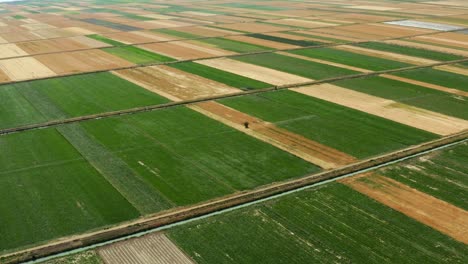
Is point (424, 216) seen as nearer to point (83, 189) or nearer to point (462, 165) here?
point (462, 165)

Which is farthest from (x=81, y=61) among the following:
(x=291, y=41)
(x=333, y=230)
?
(x=333, y=230)

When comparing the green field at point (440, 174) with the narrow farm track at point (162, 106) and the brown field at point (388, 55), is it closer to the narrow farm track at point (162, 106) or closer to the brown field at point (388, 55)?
the narrow farm track at point (162, 106)

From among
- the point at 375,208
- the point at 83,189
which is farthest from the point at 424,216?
the point at 83,189

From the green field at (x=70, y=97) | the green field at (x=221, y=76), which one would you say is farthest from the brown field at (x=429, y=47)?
the green field at (x=70, y=97)

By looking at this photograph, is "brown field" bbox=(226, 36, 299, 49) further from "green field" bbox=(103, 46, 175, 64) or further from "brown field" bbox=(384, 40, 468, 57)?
"brown field" bbox=(384, 40, 468, 57)

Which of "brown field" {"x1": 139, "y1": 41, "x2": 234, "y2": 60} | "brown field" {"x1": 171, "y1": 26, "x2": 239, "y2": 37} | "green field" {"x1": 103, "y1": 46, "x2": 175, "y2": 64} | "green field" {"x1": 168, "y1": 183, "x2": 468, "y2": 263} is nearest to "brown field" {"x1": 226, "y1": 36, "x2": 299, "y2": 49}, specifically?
"brown field" {"x1": 171, "y1": 26, "x2": 239, "y2": 37}

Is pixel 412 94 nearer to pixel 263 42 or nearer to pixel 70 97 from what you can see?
pixel 263 42
